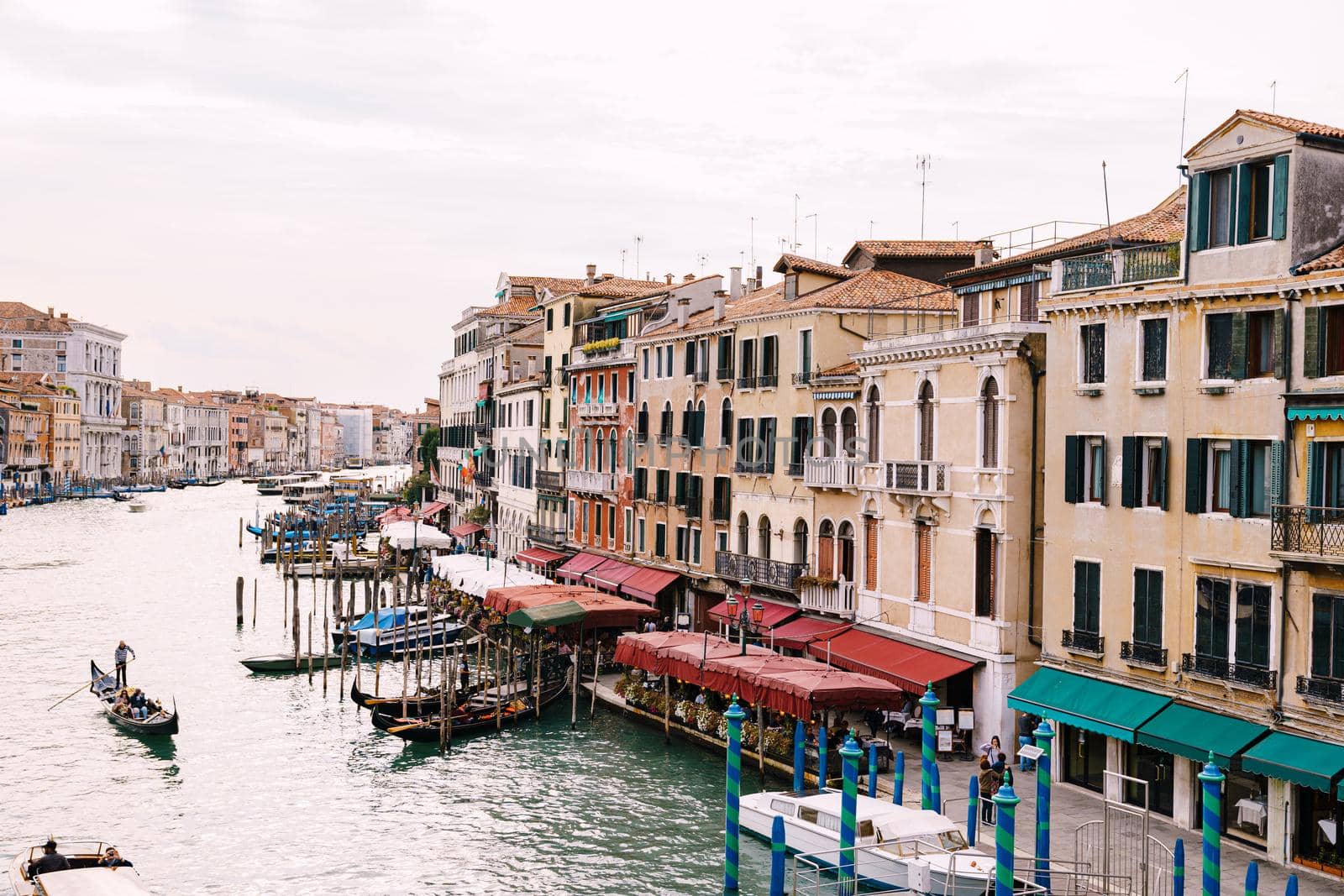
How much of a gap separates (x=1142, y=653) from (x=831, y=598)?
1009cm

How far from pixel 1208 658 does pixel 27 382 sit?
13200 cm

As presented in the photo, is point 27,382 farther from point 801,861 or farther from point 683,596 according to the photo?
point 801,861

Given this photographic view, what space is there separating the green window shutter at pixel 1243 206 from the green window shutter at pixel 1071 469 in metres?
4.49

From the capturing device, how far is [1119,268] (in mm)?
22219

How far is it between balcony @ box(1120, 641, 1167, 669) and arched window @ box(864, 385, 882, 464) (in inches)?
346

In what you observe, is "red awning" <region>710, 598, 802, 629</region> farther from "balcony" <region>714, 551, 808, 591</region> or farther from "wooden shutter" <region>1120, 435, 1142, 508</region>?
"wooden shutter" <region>1120, 435, 1142, 508</region>

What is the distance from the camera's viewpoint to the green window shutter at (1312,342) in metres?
18.7

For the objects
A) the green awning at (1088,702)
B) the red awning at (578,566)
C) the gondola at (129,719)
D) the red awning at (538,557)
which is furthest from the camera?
the red awning at (538,557)

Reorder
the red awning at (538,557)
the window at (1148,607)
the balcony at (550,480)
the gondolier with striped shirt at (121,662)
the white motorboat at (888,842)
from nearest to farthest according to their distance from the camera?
the white motorboat at (888,842) → the window at (1148,607) → the gondolier with striped shirt at (121,662) → the red awning at (538,557) → the balcony at (550,480)

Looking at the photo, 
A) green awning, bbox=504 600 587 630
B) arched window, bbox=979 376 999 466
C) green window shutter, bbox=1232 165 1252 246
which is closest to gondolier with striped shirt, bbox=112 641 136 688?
green awning, bbox=504 600 587 630

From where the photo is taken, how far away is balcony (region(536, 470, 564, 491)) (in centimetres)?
4903

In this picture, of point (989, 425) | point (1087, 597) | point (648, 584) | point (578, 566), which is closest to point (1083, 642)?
point (1087, 597)

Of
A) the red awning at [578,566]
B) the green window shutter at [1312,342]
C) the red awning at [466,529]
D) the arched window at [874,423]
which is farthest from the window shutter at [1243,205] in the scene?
the red awning at [466,529]

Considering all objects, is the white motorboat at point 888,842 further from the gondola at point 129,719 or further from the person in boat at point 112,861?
the gondola at point 129,719
